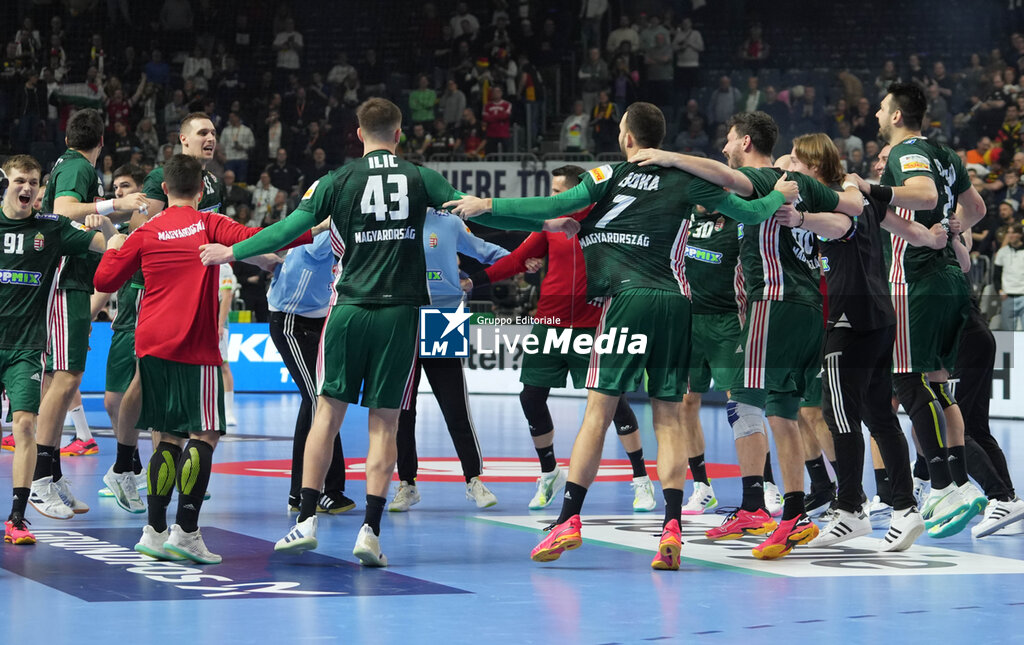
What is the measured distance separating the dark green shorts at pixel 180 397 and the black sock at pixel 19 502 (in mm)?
953

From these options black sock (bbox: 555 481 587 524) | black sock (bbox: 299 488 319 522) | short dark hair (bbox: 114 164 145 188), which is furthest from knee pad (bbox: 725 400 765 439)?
short dark hair (bbox: 114 164 145 188)

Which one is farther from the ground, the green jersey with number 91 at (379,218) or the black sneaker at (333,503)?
the green jersey with number 91 at (379,218)

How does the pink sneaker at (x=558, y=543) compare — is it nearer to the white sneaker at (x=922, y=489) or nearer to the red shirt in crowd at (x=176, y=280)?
the red shirt in crowd at (x=176, y=280)

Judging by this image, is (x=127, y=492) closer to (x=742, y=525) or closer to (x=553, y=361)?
(x=553, y=361)

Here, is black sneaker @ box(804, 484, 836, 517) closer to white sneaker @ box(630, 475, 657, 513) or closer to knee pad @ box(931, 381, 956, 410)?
knee pad @ box(931, 381, 956, 410)

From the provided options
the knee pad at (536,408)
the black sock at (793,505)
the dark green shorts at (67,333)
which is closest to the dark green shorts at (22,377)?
the dark green shorts at (67,333)

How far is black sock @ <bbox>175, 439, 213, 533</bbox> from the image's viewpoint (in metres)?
6.50

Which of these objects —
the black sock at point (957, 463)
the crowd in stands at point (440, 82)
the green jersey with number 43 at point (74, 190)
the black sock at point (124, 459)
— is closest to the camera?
the black sock at point (957, 463)

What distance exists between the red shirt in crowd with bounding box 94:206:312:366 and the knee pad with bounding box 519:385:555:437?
265cm

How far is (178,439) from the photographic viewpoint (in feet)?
22.3

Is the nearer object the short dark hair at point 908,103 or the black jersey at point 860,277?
the black jersey at point 860,277

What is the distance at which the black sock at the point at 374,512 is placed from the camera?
258 inches

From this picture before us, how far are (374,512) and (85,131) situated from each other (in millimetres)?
3642

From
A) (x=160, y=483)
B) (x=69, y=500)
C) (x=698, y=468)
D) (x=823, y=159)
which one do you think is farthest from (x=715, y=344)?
(x=69, y=500)
